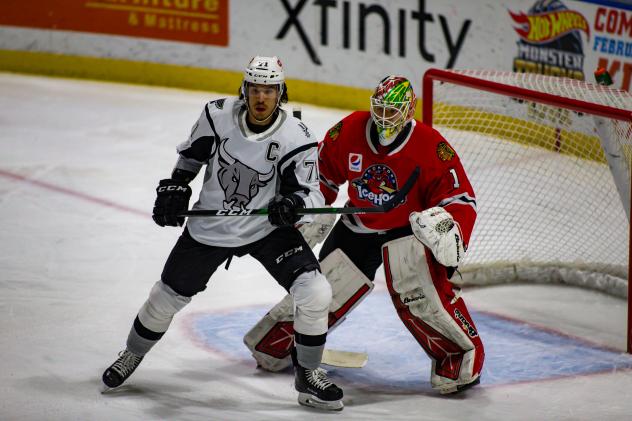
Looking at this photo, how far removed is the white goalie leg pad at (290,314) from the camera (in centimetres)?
433

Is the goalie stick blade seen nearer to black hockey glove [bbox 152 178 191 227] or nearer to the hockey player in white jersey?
the hockey player in white jersey

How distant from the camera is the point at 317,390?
400cm

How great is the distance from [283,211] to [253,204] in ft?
0.61

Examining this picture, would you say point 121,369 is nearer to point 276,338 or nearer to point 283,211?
point 276,338

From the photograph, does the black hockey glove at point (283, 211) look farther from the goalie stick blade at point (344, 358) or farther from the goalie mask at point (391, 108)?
the goalie stick blade at point (344, 358)

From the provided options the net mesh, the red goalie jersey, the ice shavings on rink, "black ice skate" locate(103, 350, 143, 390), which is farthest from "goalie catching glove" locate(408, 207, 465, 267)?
the net mesh

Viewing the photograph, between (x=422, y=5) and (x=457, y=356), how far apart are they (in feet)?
13.9

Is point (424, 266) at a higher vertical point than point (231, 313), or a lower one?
higher

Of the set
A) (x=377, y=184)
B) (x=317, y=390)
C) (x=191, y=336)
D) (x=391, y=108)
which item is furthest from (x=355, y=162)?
(x=191, y=336)

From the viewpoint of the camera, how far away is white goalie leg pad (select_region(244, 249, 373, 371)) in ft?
14.2

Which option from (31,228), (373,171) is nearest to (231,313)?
(373,171)

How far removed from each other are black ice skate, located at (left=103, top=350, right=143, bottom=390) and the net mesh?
1.89m

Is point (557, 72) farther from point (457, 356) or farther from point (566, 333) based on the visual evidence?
point (457, 356)

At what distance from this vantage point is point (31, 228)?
19.9 feet
